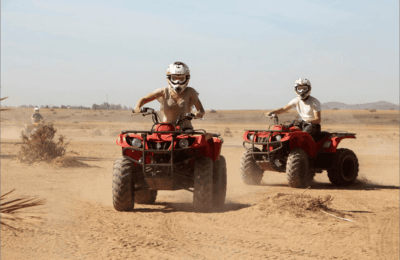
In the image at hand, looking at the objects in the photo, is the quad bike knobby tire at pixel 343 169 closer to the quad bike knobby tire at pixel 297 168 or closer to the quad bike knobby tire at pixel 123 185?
the quad bike knobby tire at pixel 297 168

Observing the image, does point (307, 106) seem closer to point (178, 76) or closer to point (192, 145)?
point (178, 76)

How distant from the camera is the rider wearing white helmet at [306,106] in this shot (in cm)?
1156

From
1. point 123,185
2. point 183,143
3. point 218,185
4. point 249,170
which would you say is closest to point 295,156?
point 249,170

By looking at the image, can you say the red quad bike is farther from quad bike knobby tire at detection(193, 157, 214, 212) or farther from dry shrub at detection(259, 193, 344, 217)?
quad bike knobby tire at detection(193, 157, 214, 212)

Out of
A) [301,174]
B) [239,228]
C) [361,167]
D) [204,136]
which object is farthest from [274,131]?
[361,167]

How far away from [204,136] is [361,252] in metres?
2.91

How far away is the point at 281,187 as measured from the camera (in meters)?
11.6

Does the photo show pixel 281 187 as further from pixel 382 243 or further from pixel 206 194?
pixel 382 243

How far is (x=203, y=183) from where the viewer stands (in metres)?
7.65

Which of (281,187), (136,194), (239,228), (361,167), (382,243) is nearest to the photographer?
(382,243)

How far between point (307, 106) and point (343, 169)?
213cm

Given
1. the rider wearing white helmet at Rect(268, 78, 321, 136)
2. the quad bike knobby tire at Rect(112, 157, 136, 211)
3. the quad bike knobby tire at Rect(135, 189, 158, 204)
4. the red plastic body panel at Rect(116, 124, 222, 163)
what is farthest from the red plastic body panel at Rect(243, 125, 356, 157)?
the quad bike knobby tire at Rect(112, 157, 136, 211)

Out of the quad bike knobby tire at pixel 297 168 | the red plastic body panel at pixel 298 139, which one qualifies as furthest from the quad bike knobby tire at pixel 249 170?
the quad bike knobby tire at pixel 297 168

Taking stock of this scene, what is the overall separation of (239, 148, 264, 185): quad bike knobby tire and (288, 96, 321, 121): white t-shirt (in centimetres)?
158
